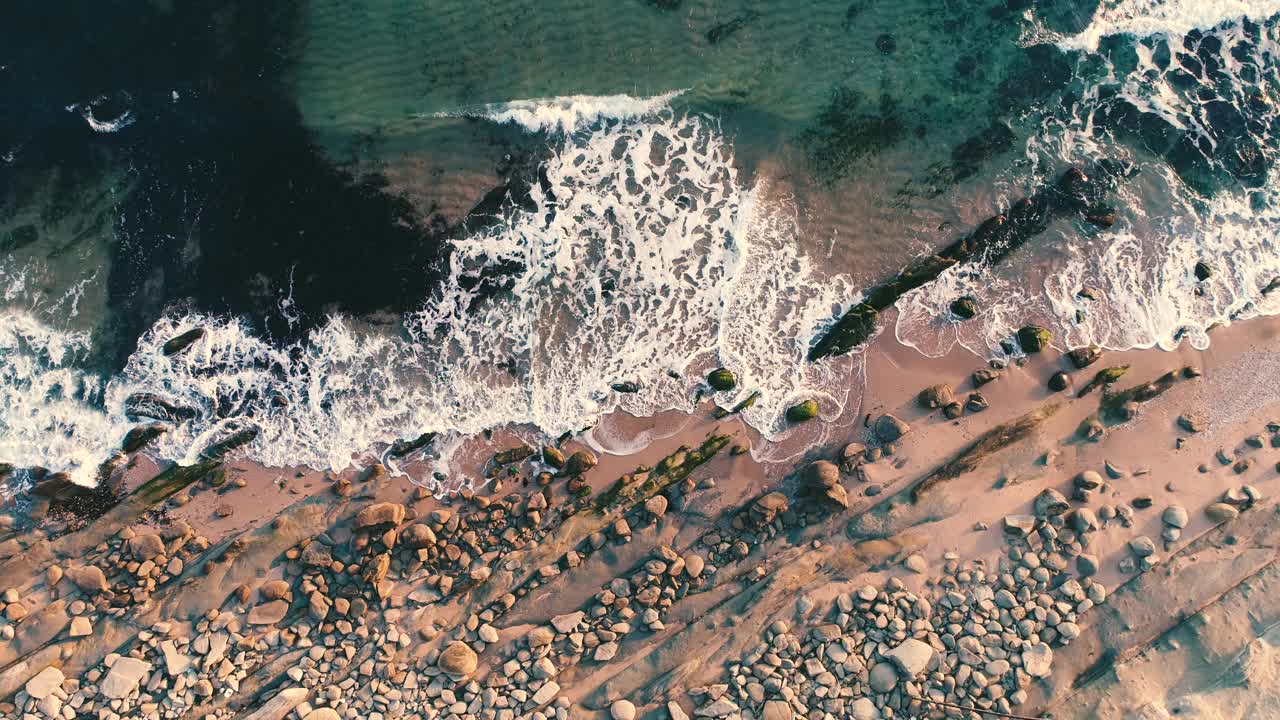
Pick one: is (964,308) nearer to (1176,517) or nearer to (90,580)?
(1176,517)

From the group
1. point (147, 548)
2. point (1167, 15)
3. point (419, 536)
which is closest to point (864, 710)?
point (419, 536)

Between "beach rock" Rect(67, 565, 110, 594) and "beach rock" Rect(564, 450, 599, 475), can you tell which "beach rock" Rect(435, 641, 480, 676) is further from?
"beach rock" Rect(67, 565, 110, 594)

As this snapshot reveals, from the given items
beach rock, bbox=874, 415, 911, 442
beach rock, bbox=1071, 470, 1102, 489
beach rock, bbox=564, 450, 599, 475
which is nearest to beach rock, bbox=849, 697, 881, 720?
→ beach rock, bbox=874, 415, 911, 442

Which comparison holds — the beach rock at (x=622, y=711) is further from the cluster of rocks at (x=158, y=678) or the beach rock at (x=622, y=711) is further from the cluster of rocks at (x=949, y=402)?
the cluster of rocks at (x=949, y=402)

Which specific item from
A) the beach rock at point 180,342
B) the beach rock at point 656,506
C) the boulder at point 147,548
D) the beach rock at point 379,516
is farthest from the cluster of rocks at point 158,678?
the beach rock at point 656,506

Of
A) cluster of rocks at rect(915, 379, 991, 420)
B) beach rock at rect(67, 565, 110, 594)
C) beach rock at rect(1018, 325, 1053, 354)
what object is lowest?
beach rock at rect(67, 565, 110, 594)
